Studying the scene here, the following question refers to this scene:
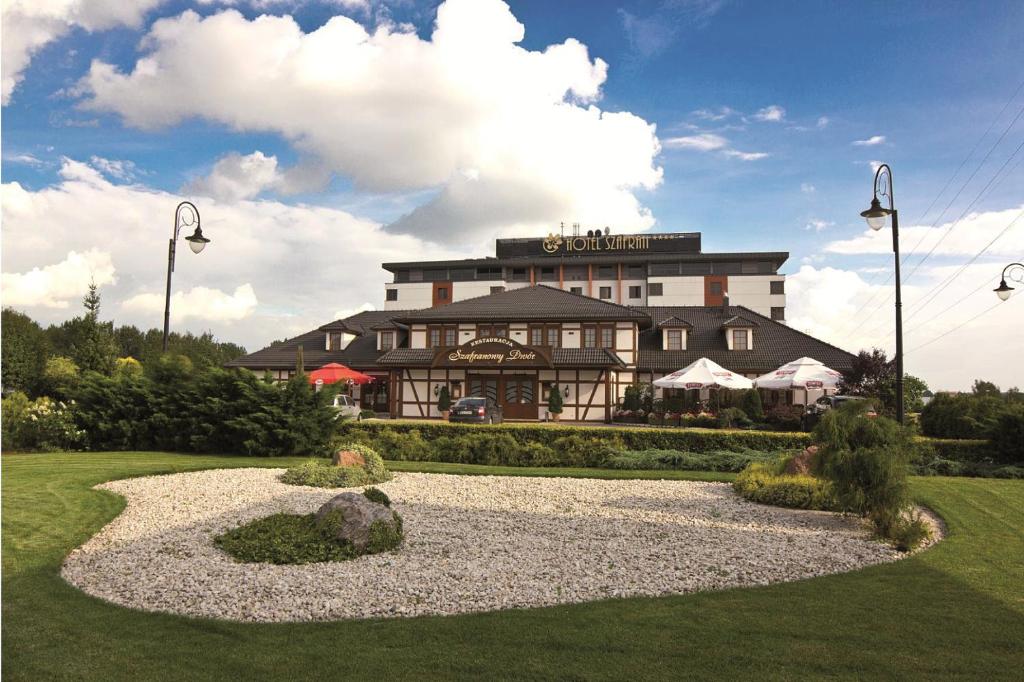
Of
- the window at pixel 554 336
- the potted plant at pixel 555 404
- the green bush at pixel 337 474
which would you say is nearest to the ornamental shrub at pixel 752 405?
the potted plant at pixel 555 404

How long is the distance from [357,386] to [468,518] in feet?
102

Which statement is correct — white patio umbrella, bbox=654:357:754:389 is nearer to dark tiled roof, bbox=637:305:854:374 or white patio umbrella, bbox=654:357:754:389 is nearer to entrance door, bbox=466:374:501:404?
dark tiled roof, bbox=637:305:854:374

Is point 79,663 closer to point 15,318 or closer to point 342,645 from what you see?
point 342,645

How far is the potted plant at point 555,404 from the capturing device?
33750 mm

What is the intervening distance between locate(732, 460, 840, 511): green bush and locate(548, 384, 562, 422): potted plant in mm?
20217

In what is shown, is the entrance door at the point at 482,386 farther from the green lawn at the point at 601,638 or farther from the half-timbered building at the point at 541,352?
the green lawn at the point at 601,638

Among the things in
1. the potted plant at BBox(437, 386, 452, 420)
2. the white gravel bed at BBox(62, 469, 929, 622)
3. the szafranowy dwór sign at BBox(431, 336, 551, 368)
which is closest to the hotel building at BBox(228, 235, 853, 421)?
the szafranowy dwór sign at BBox(431, 336, 551, 368)

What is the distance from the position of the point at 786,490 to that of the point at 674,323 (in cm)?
2720

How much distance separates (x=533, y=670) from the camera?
5.18m

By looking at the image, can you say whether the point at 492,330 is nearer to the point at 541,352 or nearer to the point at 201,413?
the point at 541,352

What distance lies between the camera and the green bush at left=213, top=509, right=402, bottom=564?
835 centimetres

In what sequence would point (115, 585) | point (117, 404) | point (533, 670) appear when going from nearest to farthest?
point (533, 670) → point (115, 585) → point (117, 404)

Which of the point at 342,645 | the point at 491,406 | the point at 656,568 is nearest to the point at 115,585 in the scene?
the point at 342,645

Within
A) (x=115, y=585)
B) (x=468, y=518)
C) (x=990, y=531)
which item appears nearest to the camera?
(x=115, y=585)
